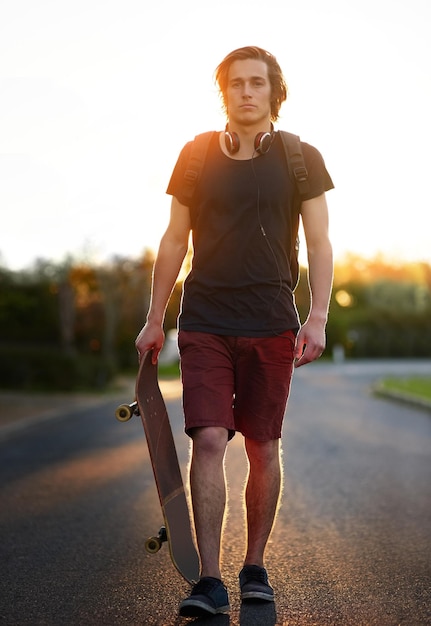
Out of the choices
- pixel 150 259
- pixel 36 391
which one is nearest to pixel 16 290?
pixel 150 259

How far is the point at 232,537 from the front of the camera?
18.3 feet

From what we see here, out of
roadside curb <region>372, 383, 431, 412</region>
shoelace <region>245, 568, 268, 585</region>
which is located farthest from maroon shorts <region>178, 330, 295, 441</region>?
roadside curb <region>372, 383, 431, 412</region>

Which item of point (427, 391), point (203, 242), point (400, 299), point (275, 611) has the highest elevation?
point (203, 242)

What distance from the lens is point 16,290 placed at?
30.6 m

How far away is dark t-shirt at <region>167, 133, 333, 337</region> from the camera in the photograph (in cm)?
399

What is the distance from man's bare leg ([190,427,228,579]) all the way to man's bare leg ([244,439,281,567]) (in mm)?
192

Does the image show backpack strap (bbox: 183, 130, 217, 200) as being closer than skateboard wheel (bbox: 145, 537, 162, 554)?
No

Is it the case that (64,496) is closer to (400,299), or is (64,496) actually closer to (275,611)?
(275,611)

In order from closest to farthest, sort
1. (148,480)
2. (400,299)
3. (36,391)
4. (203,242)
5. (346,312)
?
(203,242), (148,480), (36,391), (346,312), (400,299)

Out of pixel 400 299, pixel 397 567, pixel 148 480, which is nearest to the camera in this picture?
pixel 397 567

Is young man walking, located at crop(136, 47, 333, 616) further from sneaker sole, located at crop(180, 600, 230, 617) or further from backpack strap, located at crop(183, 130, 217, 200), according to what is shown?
sneaker sole, located at crop(180, 600, 230, 617)

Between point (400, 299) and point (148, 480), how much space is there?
79600mm

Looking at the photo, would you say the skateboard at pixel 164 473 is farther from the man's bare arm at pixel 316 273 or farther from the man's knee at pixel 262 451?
the man's bare arm at pixel 316 273

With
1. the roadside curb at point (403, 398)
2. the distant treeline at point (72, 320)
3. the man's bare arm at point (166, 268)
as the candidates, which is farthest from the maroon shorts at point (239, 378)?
the distant treeline at point (72, 320)
